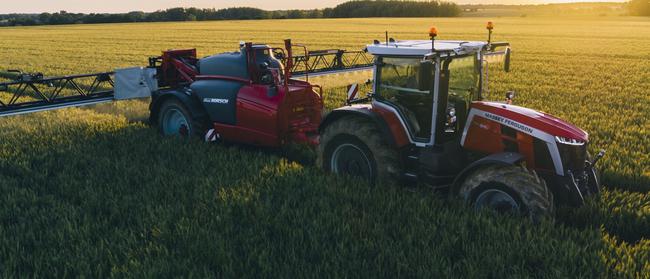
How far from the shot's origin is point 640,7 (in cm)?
10881

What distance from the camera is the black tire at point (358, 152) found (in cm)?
622

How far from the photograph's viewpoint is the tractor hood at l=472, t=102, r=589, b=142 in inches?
212

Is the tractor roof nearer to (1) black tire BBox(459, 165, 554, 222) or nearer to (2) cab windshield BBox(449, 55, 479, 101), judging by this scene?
(2) cab windshield BBox(449, 55, 479, 101)

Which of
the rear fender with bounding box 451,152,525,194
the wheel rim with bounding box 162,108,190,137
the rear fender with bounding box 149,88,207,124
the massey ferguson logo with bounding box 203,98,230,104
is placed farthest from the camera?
the wheel rim with bounding box 162,108,190,137

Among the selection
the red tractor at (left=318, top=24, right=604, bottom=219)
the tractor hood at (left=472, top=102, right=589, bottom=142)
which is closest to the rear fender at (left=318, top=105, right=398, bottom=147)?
the red tractor at (left=318, top=24, right=604, bottom=219)

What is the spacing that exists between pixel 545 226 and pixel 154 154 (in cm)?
583

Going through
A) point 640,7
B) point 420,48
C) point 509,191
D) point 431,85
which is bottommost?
point 509,191

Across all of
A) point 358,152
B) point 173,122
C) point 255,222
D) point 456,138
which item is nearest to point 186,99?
point 173,122

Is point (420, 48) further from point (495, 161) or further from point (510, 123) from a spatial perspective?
point (495, 161)

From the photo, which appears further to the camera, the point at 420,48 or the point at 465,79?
the point at 465,79

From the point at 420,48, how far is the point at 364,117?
1179 mm

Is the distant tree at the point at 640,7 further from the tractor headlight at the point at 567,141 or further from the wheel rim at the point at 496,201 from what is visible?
the wheel rim at the point at 496,201

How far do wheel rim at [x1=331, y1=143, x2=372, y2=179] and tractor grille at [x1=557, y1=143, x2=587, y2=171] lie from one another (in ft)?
7.44

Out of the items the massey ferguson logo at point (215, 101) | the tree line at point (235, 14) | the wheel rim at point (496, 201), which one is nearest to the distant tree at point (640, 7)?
the tree line at point (235, 14)
